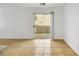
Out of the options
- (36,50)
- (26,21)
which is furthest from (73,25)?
(26,21)

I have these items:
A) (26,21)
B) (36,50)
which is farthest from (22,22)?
(36,50)

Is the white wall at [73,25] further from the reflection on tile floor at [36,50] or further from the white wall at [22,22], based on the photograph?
the white wall at [22,22]

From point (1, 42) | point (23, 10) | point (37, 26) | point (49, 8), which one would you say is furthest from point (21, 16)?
point (37, 26)

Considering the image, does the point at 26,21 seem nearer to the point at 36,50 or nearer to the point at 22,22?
the point at 22,22

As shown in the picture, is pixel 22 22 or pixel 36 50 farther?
pixel 22 22

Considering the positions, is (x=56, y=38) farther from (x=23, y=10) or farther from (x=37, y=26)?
(x=37, y=26)

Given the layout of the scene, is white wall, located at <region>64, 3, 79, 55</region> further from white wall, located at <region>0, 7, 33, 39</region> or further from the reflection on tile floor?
white wall, located at <region>0, 7, 33, 39</region>

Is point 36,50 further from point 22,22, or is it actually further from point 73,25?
point 22,22

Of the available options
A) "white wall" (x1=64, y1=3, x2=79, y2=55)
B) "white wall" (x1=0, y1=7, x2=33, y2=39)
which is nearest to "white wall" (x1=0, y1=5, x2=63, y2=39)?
"white wall" (x1=0, y1=7, x2=33, y2=39)

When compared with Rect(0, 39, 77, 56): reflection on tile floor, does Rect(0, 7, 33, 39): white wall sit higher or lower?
higher

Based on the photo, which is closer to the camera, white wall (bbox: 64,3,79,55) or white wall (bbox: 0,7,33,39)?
white wall (bbox: 64,3,79,55)

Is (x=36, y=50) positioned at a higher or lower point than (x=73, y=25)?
lower

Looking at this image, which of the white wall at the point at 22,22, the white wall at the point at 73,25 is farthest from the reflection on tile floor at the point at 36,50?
the white wall at the point at 22,22

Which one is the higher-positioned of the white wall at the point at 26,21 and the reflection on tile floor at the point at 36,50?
the white wall at the point at 26,21
